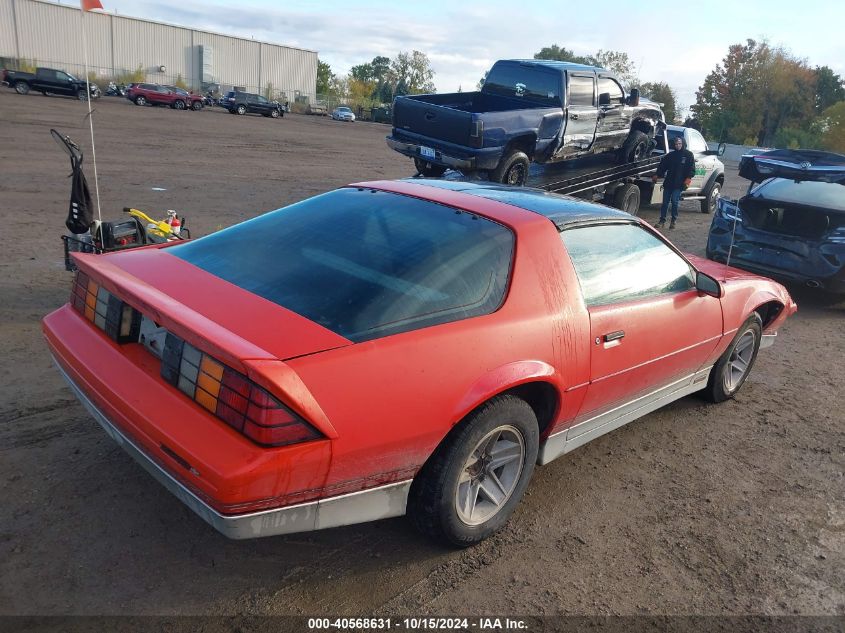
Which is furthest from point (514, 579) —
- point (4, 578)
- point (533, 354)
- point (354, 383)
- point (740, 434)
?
point (740, 434)

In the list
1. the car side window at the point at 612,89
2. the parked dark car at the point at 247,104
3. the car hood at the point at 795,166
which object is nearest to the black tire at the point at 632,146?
the car side window at the point at 612,89

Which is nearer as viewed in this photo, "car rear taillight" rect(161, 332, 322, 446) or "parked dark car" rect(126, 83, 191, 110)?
"car rear taillight" rect(161, 332, 322, 446)

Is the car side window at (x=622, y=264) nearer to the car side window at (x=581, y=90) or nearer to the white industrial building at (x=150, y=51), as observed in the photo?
the car side window at (x=581, y=90)

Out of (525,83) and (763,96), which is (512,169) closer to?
(525,83)

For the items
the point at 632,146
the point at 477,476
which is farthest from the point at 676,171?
the point at 477,476

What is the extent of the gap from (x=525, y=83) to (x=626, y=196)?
2907 millimetres

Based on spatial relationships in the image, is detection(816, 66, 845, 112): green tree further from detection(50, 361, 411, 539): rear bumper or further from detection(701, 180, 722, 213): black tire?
detection(50, 361, 411, 539): rear bumper

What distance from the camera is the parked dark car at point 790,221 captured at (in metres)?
7.30

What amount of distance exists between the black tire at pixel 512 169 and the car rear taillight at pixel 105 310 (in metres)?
7.57

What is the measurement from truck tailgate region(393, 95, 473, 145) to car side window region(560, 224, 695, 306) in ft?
20.0

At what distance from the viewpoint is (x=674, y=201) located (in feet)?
40.5

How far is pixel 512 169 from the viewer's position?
10.1 meters

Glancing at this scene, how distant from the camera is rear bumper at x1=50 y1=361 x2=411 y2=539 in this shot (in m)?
2.20

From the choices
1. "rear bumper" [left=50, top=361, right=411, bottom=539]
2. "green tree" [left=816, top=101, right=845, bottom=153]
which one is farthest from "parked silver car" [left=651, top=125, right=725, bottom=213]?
"green tree" [left=816, top=101, right=845, bottom=153]
